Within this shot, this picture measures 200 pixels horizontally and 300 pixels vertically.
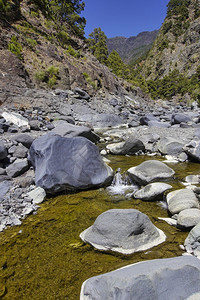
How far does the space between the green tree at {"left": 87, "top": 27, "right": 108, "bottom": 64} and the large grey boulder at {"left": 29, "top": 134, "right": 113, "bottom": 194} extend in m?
39.8

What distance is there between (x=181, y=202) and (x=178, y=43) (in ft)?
287

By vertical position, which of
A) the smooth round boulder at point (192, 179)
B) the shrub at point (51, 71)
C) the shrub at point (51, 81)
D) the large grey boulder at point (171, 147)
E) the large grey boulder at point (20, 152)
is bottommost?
the smooth round boulder at point (192, 179)

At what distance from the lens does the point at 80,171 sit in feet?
16.0

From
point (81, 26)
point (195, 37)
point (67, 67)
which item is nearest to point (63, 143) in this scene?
point (67, 67)

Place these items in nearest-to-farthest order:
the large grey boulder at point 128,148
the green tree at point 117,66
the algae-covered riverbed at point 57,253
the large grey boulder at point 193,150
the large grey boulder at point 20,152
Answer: the algae-covered riverbed at point 57,253 → the large grey boulder at point 20,152 → the large grey boulder at point 193,150 → the large grey boulder at point 128,148 → the green tree at point 117,66

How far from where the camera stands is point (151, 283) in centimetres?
187

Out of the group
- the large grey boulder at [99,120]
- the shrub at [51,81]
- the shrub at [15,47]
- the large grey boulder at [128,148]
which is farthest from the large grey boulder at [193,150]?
the shrub at [15,47]

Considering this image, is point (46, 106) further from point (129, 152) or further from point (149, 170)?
point (149, 170)

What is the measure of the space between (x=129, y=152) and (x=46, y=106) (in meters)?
7.78

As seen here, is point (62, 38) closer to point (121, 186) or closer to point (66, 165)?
point (66, 165)

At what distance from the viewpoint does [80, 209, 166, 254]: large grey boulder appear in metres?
2.90

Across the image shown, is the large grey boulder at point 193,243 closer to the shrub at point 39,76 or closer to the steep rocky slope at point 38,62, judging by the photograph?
the steep rocky slope at point 38,62

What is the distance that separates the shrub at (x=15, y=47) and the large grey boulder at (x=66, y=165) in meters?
14.3

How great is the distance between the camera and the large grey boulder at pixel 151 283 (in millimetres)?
1822
